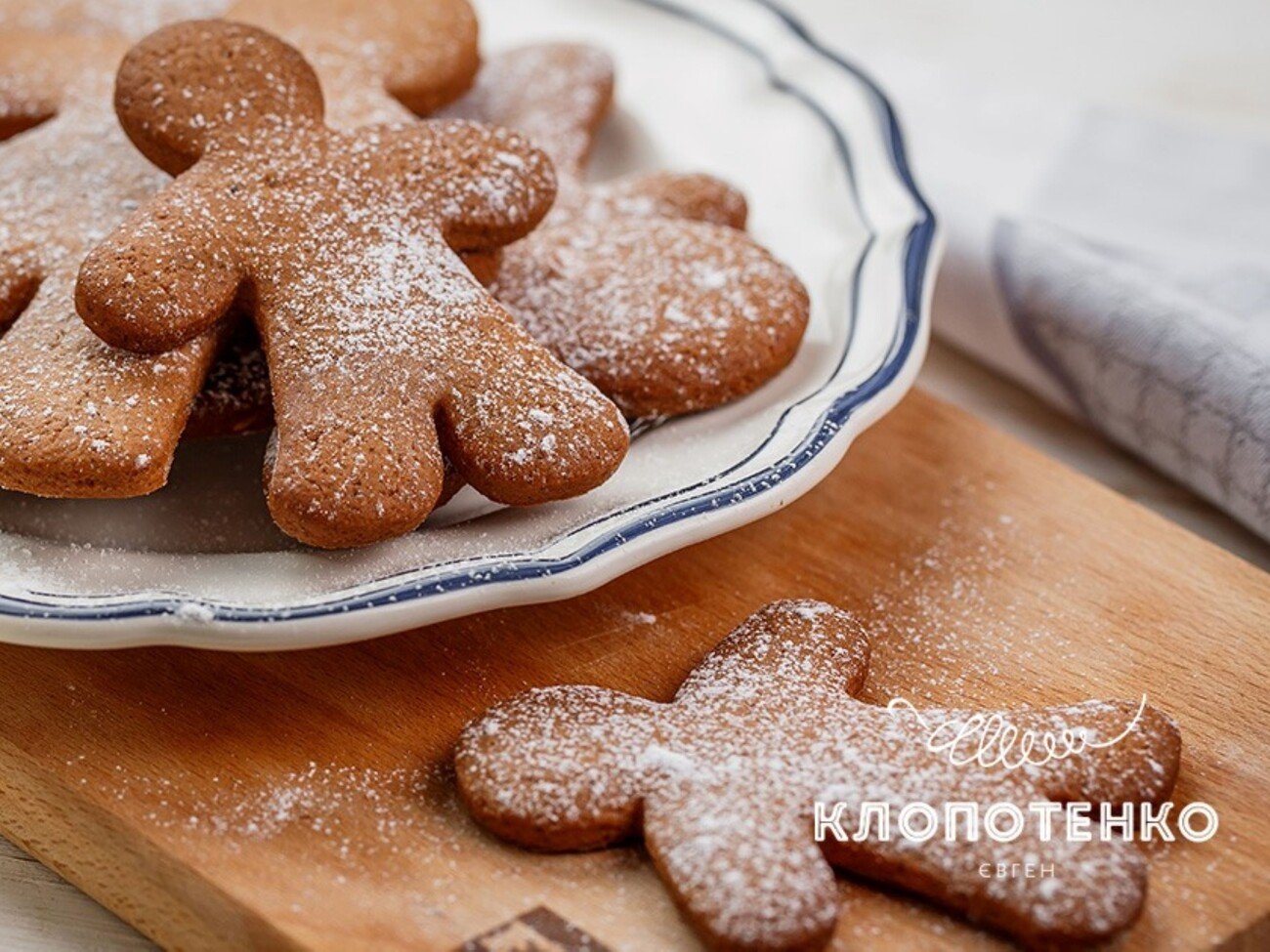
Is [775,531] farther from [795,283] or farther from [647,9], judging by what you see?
[647,9]

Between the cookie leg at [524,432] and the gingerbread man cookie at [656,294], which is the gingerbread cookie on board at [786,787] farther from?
the gingerbread man cookie at [656,294]

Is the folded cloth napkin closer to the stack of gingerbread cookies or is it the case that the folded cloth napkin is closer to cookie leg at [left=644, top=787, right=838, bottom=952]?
the stack of gingerbread cookies

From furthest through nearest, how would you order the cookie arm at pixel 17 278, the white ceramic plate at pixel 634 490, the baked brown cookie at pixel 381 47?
the baked brown cookie at pixel 381 47
the cookie arm at pixel 17 278
the white ceramic plate at pixel 634 490

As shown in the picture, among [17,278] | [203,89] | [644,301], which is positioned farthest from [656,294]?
[17,278]

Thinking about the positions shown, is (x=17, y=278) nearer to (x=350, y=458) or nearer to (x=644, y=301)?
(x=350, y=458)

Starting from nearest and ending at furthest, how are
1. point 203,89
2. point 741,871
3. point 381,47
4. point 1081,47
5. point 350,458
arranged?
1. point 741,871
2. point 350,458
3. point 203,89
4. point 381,47
5. point 1081,47

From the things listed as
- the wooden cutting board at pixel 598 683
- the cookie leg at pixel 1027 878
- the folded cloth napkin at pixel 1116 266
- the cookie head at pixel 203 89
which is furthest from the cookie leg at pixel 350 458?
the folded cloth napkin at pixel 1116 266
